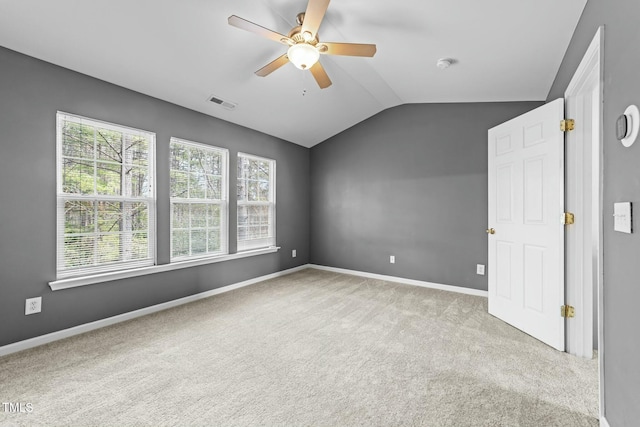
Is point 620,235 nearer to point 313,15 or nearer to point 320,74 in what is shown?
point 313,15

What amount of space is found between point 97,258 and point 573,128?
4.46 m

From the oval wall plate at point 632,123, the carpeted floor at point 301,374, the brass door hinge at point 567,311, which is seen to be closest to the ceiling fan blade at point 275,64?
the oval wall plate at point 632,123

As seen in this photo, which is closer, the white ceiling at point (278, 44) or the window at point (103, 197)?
the white ceiling at point (278, 44)

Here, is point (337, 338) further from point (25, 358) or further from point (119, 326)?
point (25, 358)

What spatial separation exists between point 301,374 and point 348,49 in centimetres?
247

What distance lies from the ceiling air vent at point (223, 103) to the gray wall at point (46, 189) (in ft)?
1.24

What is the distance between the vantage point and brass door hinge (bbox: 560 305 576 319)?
2.36 meters

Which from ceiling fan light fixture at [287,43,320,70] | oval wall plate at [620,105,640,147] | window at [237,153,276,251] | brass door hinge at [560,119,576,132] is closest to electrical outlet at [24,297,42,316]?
window at [237,153,276,251]

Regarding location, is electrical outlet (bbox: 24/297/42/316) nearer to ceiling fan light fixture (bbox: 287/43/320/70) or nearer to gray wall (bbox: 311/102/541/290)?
ceiling fan light fixture (bbox: 287/43/320/70)

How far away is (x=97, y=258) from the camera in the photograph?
2.89 meters

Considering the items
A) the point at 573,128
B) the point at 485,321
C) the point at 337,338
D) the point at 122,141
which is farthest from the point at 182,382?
the point at 573,128

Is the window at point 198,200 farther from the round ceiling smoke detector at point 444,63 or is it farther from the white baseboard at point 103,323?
the round ceiling smoke detector at point 444,63

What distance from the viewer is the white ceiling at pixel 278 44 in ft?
7.07

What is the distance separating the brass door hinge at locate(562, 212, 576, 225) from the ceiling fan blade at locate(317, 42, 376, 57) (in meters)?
2.03
